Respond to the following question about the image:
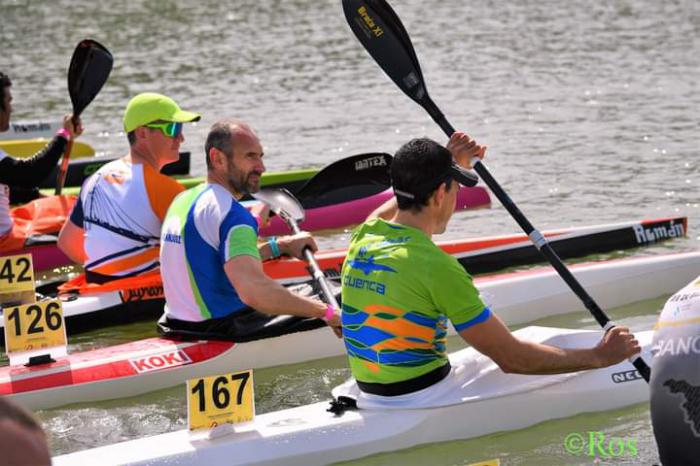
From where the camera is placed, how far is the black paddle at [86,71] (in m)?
9.19

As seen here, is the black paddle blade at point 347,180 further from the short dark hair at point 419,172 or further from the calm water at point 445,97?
the short dark hair at point 419,172

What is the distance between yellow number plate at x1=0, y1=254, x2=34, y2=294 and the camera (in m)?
6.57

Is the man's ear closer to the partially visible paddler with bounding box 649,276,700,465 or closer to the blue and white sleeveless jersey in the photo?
the blue and white sleeveless jersey

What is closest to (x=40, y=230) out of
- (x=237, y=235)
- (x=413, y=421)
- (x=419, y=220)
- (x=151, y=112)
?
(x=151, y=112)

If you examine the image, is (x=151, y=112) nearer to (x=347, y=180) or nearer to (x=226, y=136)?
(x=226, y=136)

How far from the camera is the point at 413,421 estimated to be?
4797 millimetres

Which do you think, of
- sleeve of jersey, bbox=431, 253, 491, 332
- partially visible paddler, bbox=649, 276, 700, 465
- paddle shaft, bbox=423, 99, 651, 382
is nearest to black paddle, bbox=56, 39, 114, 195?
paddle shaft, bbox=423, 99, 651, 382

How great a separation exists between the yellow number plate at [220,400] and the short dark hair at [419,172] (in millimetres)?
898

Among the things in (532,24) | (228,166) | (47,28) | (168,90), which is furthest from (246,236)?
(47,28)

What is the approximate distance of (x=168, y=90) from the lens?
18656 mm

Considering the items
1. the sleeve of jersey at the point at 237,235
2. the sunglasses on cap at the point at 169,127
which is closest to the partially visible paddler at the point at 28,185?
the sunglasses on cap at the point at 169,127

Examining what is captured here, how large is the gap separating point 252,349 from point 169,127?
4.65ft

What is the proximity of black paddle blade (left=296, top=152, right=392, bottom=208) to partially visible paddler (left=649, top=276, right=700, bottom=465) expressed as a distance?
5.08 m

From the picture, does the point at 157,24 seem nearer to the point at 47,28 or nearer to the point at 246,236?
the point at 47,28
